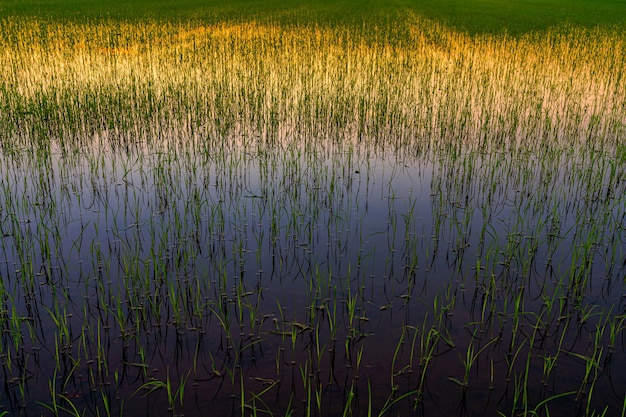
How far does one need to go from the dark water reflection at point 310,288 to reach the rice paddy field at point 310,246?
24mm

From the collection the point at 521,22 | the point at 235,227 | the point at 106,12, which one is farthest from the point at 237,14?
the point at 235,227

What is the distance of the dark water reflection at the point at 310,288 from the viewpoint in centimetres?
391

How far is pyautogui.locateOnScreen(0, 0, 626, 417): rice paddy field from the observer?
3.96 meters

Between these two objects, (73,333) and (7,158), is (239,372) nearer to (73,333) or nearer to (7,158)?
(73,333)

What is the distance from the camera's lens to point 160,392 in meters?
3.88

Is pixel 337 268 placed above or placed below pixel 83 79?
below

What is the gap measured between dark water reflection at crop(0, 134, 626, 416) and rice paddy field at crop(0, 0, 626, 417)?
24 mm

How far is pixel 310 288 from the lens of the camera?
4.98 meters

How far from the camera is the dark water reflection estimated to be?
12.8 ft

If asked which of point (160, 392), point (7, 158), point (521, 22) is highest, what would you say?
point (521, 22)

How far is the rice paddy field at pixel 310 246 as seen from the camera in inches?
156

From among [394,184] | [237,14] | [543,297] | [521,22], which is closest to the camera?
[543,297]

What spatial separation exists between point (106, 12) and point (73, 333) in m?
30.2

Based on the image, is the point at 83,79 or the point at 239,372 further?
the point at 83,79
